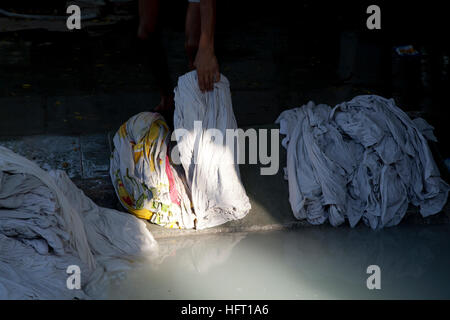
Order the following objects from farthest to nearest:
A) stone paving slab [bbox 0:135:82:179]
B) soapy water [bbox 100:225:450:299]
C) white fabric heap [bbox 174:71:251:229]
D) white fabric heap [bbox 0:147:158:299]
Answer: stone paving slab [bbox 0:135:82:179]
white fabric heap [bbox 174:71:251:229]
soapy water [bbox 100:225:450:299]
white fabric heap [bbox 0:147:158:299]

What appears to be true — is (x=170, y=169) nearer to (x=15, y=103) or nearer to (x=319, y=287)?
(x=319, y=287)

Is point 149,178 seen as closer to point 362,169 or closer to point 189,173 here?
point 189,173

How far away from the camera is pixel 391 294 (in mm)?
2705

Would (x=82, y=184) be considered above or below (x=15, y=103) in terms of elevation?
below

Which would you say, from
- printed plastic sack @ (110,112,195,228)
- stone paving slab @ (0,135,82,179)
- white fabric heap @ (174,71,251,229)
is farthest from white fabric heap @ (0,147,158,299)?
stone paving slab @ (0,135,82,179)

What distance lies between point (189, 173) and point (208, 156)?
16cm

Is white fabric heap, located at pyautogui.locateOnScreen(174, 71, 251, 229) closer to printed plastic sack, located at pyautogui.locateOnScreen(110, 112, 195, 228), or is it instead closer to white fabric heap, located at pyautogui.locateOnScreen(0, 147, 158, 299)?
printed plastic sack, located at pyautogui.locateOnScreen(110, 112, 195, 228)

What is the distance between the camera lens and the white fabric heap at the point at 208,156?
3.14m

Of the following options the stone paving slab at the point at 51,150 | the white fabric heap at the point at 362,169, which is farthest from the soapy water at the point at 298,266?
the stone paving slab at the point at 51,150

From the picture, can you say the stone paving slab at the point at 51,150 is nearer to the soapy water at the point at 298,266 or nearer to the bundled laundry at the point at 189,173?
the bundled laundry at the point at 189,173

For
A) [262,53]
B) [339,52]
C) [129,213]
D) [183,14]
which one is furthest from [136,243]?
[183,14]

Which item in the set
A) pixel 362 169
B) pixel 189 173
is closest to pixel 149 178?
pixel 189 173

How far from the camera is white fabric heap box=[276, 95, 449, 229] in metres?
3.23
